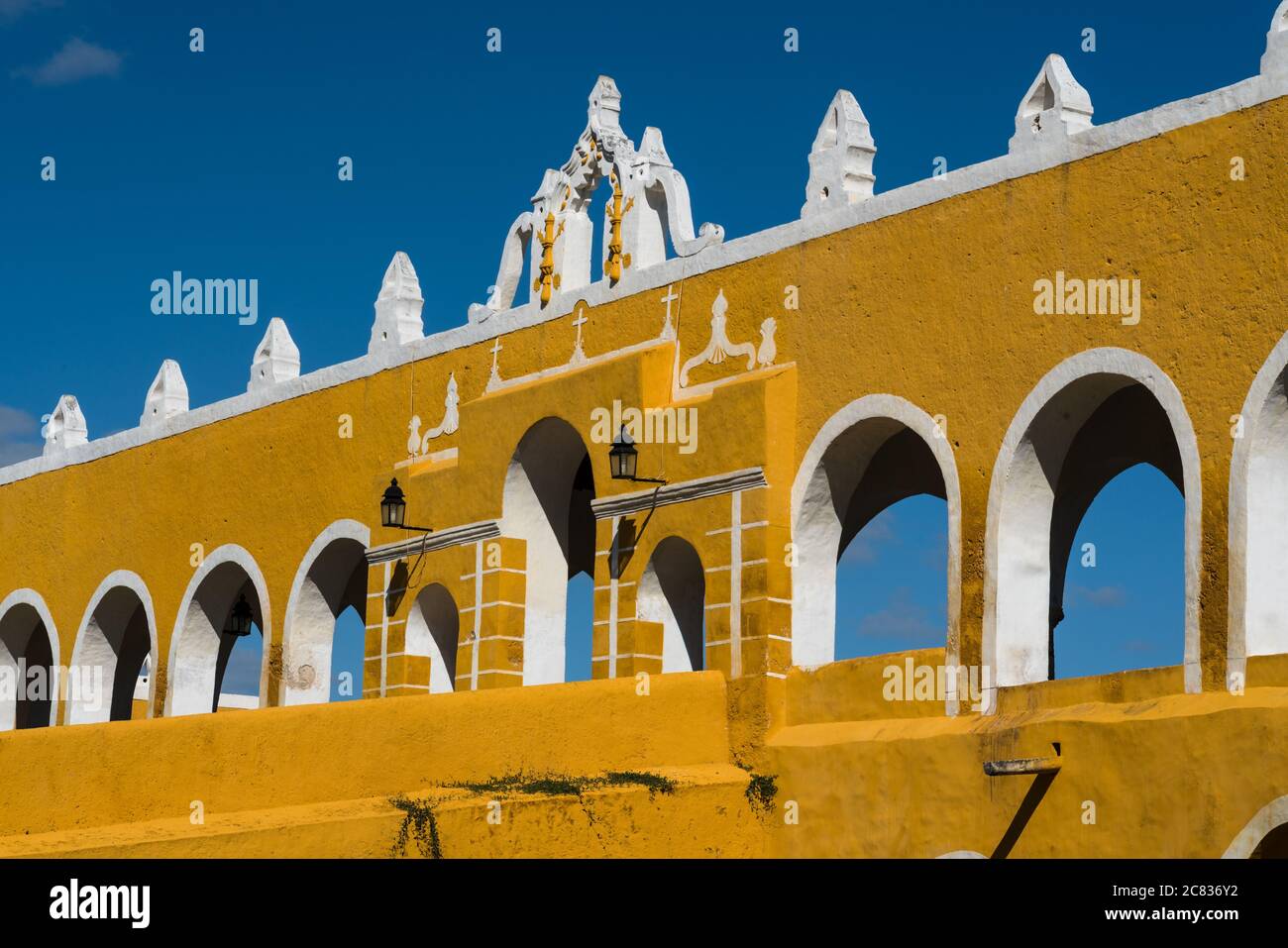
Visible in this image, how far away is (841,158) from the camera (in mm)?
11914

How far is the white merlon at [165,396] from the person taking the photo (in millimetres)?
17406

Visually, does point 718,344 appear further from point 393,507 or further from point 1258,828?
point 1258,828

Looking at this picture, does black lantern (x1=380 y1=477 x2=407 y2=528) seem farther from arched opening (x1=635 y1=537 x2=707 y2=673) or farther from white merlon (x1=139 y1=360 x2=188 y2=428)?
white merlon (x1=139 y1=360 x2=188 y2=428)

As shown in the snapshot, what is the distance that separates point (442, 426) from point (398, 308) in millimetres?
1233

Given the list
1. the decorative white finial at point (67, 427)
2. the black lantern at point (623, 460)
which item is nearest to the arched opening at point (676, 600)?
the black lantern at point (623, 460)

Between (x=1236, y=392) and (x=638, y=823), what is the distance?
3.71 metres

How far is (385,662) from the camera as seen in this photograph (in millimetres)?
14141

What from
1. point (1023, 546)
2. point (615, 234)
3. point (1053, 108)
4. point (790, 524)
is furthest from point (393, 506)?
point (1053, 108)

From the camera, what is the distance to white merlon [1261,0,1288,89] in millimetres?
9508

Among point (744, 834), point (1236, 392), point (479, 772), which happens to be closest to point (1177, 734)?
point (1236, 392)

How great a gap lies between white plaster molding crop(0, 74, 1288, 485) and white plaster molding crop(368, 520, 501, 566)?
141 centimetres

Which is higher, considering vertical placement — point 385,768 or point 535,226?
point 535,226
